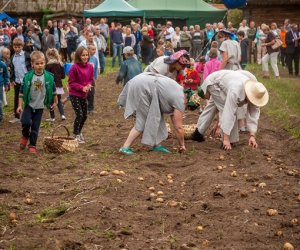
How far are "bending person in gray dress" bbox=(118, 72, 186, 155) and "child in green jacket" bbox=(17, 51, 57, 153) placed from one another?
4.00 feet

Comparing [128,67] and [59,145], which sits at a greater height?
[128,67]

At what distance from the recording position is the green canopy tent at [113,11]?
3519 cm

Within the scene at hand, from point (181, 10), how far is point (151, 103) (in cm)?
3084

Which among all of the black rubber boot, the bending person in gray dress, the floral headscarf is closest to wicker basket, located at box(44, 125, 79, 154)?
the bending person in gray dress

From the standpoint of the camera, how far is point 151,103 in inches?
417

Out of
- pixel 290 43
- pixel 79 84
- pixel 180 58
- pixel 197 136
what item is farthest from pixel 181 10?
pixel 180 58

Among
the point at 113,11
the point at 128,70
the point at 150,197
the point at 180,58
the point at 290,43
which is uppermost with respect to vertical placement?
the point at 180,58

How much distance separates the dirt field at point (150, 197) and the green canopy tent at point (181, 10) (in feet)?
93.2

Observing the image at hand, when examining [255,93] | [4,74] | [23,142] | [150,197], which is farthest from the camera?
[4,74]

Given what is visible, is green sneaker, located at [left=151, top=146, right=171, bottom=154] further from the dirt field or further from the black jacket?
the black jacket

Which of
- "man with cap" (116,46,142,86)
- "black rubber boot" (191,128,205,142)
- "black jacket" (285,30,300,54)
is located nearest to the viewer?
"black rubber boot" (191,128,205,142)

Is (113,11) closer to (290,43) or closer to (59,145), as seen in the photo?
(290,43)

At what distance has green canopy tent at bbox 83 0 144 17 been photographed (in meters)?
35.2

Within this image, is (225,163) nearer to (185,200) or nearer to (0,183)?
(185,200)
